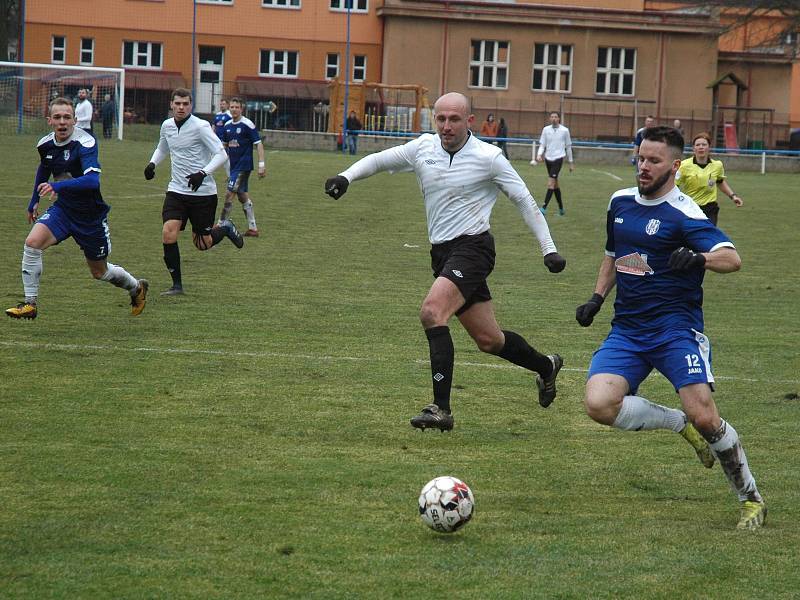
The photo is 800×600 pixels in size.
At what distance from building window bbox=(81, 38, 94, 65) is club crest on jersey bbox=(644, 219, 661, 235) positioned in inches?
2133

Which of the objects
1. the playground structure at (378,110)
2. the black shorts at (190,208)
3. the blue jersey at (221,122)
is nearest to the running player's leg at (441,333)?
the black shorts at (190,208)

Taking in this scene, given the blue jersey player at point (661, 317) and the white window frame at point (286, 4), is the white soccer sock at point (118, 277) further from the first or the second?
the white window frame at point (286, 4)

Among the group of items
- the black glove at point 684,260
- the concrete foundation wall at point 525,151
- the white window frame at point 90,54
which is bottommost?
the black glove at point 684,260

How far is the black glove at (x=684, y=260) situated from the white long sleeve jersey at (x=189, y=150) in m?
8.43

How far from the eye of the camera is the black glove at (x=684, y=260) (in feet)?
18.5

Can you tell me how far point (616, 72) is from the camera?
58281mm

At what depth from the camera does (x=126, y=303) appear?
12438mm

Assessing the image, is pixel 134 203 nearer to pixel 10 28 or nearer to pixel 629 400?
pixel 629 400

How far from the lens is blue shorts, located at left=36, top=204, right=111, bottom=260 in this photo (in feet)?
35.6

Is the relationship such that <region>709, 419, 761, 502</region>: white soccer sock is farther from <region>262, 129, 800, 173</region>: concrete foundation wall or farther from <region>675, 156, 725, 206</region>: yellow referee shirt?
<region>262, 129, 800, 173</region>: concrete foundation wall

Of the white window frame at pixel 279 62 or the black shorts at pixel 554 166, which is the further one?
the white window frame at pixel 279 62

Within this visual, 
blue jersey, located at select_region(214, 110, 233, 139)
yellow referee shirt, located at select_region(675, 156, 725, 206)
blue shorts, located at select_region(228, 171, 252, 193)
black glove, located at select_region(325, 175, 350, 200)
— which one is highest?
blue jersey, located at select_region(214, 110, 233, 139)

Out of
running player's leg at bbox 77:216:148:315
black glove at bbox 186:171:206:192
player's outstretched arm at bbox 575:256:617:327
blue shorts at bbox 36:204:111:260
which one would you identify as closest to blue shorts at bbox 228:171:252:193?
black glove at bbox 186:171:206:192

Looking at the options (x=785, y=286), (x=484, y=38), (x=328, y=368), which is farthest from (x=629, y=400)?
(x=484, y=38)
